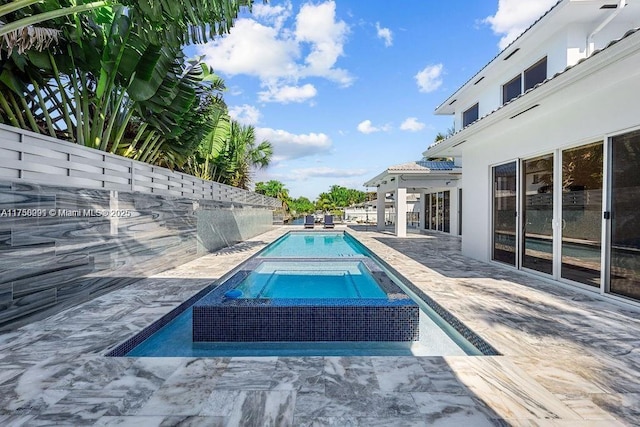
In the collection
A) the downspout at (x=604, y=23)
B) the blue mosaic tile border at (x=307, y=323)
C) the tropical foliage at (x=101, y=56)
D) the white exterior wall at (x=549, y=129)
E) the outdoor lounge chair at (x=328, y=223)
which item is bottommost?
the blue mosaic tile border at (x=307, y=323)

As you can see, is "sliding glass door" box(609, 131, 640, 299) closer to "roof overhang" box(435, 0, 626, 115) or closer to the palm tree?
"roof overhang" box(435, 0, 626, 115)

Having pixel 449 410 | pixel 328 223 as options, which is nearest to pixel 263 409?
pixel 449 410

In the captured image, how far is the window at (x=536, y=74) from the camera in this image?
8.85 metres

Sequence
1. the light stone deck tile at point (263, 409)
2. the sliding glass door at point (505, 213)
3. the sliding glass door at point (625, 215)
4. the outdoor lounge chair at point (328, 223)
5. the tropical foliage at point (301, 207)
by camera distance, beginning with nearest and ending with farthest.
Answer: the light stone deck tile at point (263, 409) → the sliding glass door at point (625, 215) → the sliding glass door at point (505, 213) → the outdoor lounge chair at point (328, 223) → the tropical foliage at point (301, 207)

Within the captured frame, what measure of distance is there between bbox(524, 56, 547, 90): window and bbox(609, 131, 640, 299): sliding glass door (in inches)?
192

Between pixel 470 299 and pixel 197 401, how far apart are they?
A: 4.55 metres

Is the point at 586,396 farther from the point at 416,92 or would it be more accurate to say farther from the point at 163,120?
the point at 416,92

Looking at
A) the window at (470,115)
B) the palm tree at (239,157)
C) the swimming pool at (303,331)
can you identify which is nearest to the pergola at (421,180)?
the window at (470,115)

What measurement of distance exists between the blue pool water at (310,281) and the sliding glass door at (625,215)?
3.89 metres

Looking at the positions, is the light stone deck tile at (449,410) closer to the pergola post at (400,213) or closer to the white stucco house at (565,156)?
the white stucco house at (565,156)

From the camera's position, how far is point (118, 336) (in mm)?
3746

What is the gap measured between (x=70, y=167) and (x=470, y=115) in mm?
13861

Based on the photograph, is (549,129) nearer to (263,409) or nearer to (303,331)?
(303,331)

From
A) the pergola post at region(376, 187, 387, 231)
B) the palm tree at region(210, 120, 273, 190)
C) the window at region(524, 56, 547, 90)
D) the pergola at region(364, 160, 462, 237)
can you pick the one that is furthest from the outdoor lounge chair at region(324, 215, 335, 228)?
the window at region(524, 56, 547, 90)
